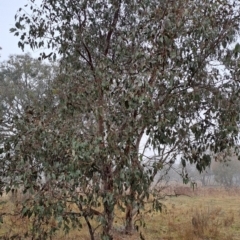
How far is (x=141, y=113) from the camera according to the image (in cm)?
336

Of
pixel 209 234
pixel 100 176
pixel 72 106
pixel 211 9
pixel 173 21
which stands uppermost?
pixel 211 9

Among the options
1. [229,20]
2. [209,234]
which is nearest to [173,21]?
[229,20]

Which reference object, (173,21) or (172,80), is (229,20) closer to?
(173,21)

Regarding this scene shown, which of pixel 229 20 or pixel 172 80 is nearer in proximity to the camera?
pixel 172 80

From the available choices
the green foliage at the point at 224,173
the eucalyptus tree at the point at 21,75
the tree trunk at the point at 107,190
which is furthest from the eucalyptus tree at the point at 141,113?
the green foliage at the point at 224,173

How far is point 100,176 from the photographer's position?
3586 mm

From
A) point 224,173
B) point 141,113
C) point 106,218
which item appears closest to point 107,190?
point 106,218

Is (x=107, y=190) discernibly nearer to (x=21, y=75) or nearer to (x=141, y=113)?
(x=141, y=113)

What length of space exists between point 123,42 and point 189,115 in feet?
3.77

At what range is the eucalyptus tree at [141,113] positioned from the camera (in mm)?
3240

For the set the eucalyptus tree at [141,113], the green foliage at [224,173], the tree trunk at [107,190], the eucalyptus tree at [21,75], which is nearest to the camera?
the eucalyptus tree at [141,113]

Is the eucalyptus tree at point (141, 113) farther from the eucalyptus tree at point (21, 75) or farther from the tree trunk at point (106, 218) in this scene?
the eucalyptus tree at point (21, 75)

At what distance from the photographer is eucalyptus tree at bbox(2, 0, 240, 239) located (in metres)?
3.24

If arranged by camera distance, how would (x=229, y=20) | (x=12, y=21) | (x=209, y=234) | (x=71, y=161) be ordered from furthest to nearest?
(x=209, y=234)
(x=12, y=21)
(x=229, y=20)
(x=71, y=161)
